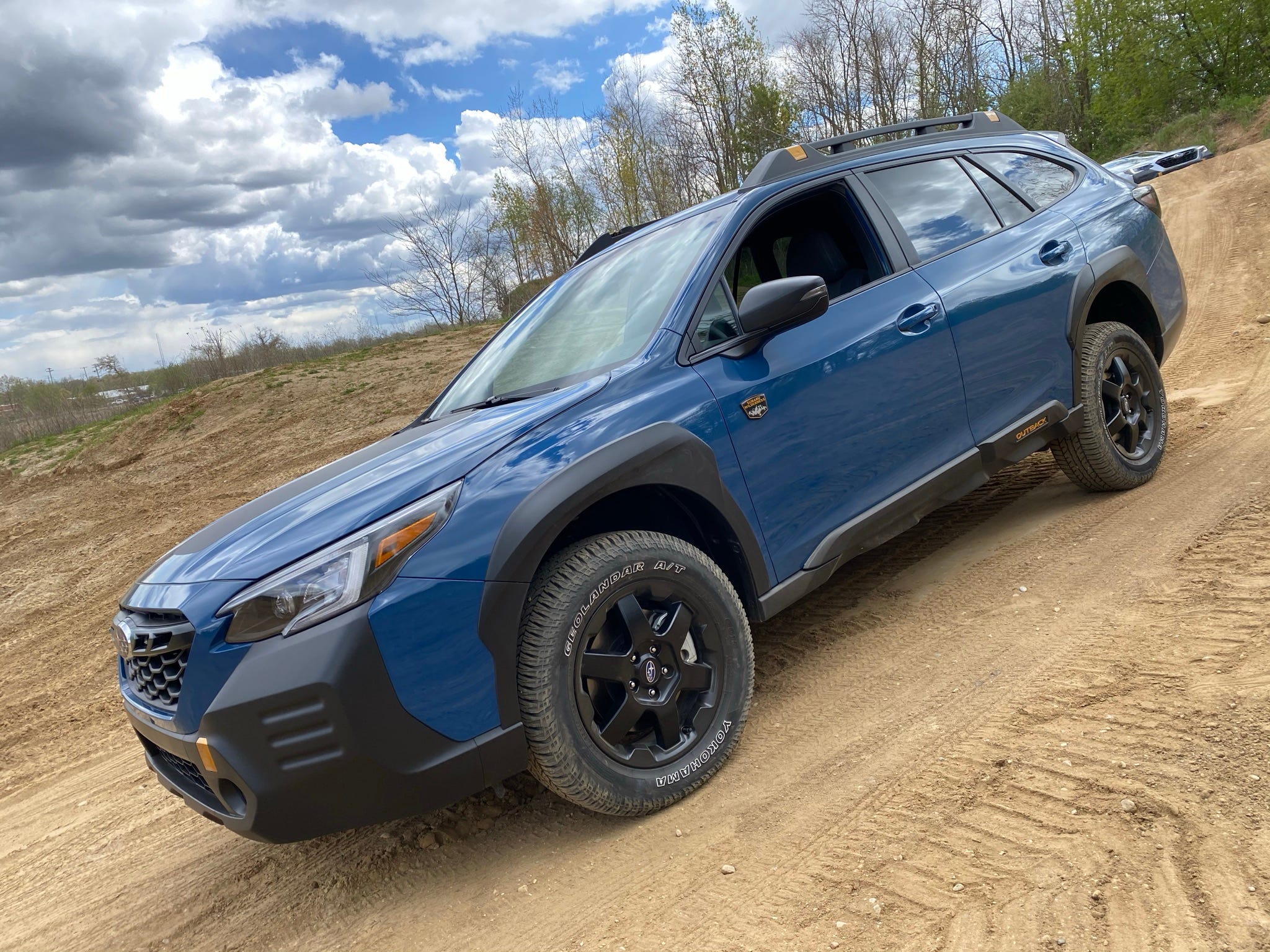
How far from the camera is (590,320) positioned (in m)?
3.56

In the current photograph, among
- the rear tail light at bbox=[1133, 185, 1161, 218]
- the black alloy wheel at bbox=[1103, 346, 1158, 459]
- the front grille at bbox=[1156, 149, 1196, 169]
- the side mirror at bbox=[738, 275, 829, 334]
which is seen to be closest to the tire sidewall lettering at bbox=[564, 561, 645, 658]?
the side mirror at bbox=[738, 275, 829, 334]

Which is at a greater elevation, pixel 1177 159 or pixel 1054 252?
pixel 1177 159

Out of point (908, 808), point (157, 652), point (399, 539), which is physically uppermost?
point (399, 539)

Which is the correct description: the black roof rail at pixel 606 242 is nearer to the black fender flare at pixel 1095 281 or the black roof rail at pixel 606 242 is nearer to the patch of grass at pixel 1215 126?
the black fender flare at pixel 1095 281

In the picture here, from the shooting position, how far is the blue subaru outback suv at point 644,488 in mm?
2322

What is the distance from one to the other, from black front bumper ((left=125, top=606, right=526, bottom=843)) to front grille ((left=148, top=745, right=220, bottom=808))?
94 millimetres

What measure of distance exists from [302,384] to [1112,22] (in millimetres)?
26143

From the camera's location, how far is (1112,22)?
27.1m

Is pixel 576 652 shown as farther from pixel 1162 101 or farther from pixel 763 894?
pixel 1162 101

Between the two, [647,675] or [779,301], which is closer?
[647,675]

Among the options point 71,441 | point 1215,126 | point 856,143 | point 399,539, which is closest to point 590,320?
point 399,539

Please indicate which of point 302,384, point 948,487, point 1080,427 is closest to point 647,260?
point 948,487

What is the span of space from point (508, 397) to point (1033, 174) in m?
3.05

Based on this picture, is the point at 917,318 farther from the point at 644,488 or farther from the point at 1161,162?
the point at 1161,162
